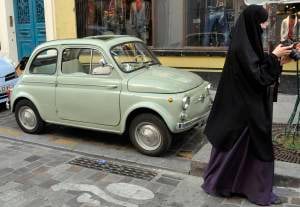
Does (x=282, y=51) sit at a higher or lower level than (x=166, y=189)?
higher

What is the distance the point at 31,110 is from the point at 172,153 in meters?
2.46

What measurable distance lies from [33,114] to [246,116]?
3898mm

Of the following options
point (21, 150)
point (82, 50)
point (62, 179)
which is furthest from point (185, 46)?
point (62, 179)

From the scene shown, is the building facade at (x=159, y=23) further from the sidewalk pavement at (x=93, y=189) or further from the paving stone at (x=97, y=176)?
the paving stone at (x=97, y=176)

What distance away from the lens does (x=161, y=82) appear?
5.70m

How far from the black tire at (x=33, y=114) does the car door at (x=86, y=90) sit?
0.55 meters

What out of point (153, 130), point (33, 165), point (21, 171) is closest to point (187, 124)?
point (153, 130)

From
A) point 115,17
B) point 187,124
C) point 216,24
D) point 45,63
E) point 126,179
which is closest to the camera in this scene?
point 126,179

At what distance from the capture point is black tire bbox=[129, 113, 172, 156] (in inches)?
221

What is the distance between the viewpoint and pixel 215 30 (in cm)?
921

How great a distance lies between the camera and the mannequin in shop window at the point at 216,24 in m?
9.09

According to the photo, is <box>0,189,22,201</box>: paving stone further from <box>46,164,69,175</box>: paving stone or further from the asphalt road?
the asphalt road

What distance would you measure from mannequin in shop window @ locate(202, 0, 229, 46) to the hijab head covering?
5185mm

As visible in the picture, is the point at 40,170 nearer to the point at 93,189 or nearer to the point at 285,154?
the point at 93,189
